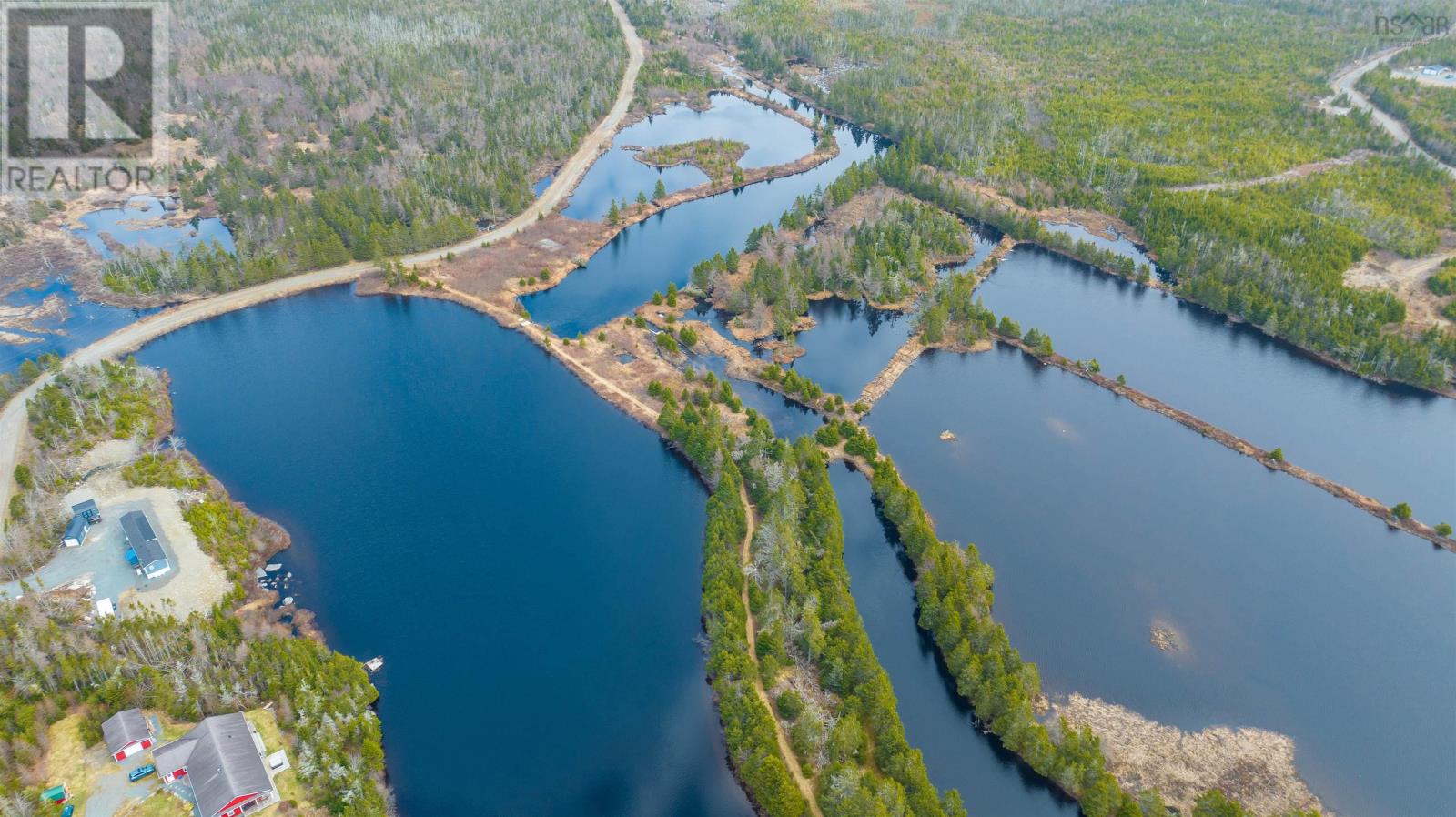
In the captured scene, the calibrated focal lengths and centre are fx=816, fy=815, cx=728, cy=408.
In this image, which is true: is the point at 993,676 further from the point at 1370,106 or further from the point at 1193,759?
the point at 1370,106

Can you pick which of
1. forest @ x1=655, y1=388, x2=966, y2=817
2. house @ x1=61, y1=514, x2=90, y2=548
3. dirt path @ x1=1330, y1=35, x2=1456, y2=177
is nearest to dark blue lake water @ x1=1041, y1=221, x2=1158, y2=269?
dirt path @ x1=1330, y1=35, x2=1456, y2=177

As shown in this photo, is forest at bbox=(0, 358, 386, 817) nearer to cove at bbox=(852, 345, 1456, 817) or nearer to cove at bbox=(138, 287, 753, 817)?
cove at bbox=(138, 287, 753, 817)

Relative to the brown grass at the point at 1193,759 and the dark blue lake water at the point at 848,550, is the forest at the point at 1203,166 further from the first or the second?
the brown grass at the point at 1193,759

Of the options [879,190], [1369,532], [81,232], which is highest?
[879,190]

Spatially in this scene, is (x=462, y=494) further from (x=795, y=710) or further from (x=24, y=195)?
(x=24, y=195)

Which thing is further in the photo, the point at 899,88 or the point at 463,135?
the point at 899,88

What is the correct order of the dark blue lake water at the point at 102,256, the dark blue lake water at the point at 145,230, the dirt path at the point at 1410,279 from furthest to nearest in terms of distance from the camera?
the dark blue lake water at the point at 145,230 → the dirt path at the point at 1410,279 → the dark blue lake water at the point at 102,256

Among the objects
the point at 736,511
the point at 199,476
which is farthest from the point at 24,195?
the point at 736,511

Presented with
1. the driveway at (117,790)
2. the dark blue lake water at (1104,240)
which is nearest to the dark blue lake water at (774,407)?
the driveway at (117,790)
